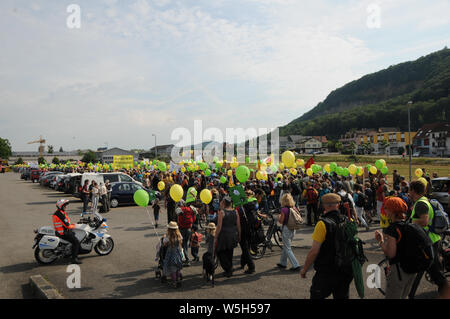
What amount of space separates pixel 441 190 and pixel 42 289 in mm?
14459

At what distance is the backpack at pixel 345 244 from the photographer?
12.6 feet

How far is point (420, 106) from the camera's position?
12706 cm

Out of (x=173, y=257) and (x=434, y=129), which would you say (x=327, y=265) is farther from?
(x=434, y=129)

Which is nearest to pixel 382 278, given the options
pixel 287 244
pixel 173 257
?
pixel 287 244

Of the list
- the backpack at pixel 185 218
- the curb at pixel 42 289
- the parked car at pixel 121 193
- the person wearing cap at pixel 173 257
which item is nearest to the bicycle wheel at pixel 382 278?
the person wearing cap at pixel 173 257

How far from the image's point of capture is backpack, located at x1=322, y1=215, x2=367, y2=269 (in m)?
3.83

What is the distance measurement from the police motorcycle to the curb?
50.9 inches

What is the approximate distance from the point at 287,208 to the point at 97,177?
14963 mm

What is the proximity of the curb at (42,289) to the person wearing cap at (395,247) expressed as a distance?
526 cm

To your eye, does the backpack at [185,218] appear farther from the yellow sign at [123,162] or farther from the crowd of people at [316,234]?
the yellow sign at [123,162]
